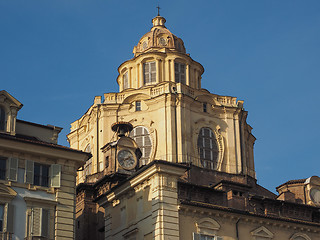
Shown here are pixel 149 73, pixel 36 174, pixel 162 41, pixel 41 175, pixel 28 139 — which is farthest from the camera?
pixel 162 41

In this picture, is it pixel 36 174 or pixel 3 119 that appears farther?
pixel 3 119

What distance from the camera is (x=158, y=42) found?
80.1 m

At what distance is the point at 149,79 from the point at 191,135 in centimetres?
927

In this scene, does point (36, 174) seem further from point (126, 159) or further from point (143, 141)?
point (143, 141)

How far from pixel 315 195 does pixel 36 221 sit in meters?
33.2

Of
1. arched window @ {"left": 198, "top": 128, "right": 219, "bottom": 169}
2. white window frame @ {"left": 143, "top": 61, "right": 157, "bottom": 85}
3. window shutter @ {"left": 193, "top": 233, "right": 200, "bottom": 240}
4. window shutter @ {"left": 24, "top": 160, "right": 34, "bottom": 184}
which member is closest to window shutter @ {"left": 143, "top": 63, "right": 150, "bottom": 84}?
white window frame @ {"left": 143, "top": 61, "right": 157, "bottom": 85}

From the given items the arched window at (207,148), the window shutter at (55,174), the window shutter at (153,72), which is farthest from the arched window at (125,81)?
the window shutter at (55,174)

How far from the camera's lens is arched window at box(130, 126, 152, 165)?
70.4 meters

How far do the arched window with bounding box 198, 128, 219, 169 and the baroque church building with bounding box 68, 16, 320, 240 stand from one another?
119 millimetres

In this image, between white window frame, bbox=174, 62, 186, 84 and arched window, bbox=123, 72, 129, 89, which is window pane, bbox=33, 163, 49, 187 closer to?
white window frame, bbox=174, 62, 186, 84

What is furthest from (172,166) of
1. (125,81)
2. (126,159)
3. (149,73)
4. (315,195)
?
(125,81)

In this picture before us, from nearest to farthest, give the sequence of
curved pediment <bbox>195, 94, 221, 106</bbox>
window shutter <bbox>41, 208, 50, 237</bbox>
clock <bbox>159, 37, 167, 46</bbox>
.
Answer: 1. window shutter <bbox>41, 208, 50, 237</bbox>
2. curved pediment <bbox>195, 94, 221, 106</bbox>
3. clock <bbox>159, 37, 167, 46</bbox>

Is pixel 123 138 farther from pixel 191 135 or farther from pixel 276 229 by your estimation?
pixel 276 229

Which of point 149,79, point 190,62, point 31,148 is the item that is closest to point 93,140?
point 149,79
